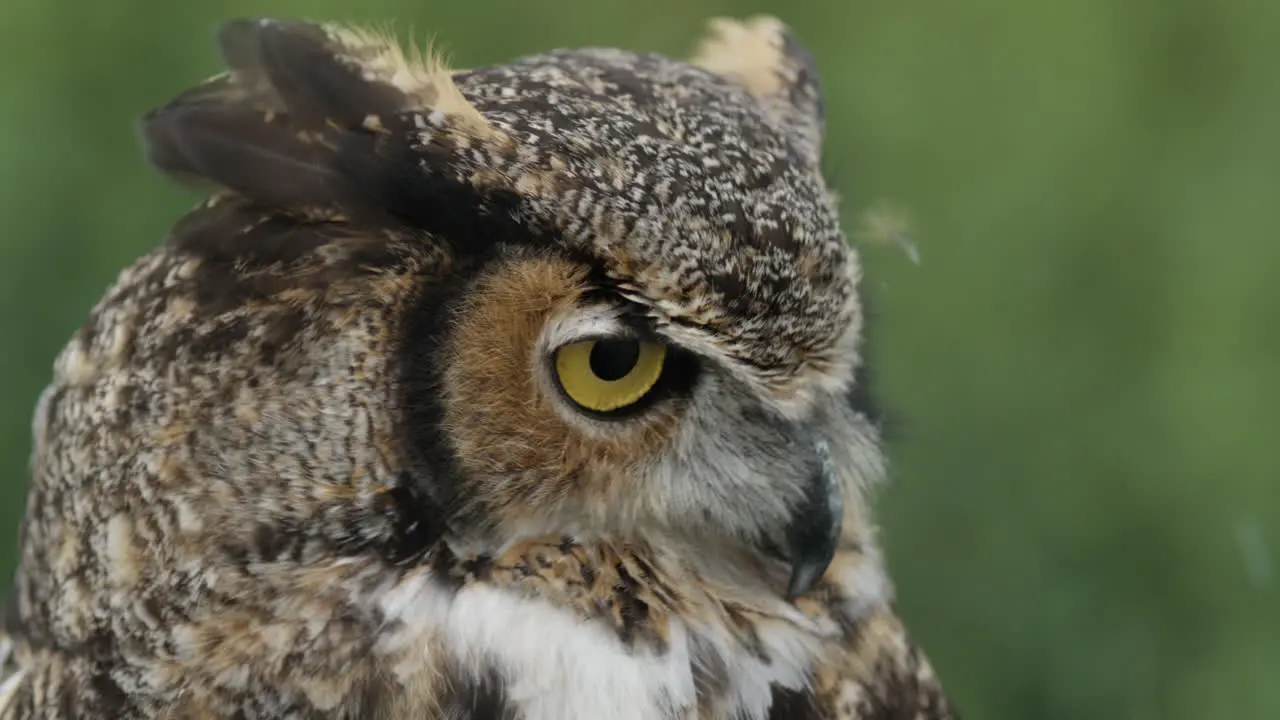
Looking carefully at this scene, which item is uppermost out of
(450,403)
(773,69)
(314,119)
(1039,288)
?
(1039,288)

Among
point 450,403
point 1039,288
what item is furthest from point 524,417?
point 1039,288

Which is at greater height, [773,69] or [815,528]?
[773,69]

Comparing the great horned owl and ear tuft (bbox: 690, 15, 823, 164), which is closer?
the great horned owl

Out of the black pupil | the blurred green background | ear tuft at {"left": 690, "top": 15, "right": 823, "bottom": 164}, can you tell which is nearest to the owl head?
the black pupil

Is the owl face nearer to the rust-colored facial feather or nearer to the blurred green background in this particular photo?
the rust-colored facial feather

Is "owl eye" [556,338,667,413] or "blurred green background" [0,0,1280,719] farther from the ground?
"blurred green background" [0,0,1280,719]

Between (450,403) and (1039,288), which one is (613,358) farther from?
(1039,288)
